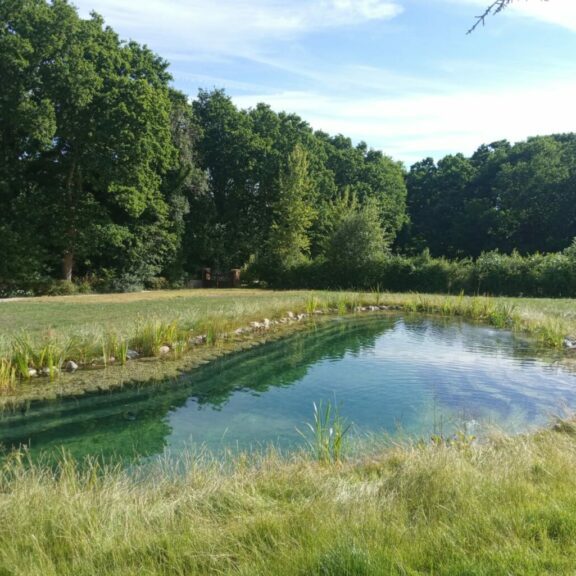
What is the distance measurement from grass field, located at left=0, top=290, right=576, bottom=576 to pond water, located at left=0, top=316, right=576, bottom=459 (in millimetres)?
1781

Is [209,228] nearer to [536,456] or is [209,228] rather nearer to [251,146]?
[251,146]

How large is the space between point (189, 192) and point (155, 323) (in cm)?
2545

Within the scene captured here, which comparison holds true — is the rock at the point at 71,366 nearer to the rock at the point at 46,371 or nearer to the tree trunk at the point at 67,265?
the rock at the point at 46,371

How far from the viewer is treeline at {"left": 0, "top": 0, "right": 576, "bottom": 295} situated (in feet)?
79.8

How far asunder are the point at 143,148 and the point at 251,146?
38.4 ft

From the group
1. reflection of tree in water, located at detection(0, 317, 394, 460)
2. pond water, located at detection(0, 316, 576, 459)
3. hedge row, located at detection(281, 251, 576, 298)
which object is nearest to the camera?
reflection of tree in water, located at detection(0, 317, 394, 460)

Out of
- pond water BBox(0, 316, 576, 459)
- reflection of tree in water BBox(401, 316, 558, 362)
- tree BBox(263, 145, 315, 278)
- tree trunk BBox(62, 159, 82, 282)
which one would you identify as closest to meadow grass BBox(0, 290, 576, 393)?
reflection of tree in water BBox(401, 316, 558, 362)

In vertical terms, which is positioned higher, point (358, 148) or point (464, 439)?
point (358, 148)

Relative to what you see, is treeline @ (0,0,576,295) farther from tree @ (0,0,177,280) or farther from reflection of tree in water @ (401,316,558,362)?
reflection of tree in water @ (401,316,558,362)

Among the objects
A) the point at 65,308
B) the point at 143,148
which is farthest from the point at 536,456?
the point at 143,148

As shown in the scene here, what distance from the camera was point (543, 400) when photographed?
8.34 m

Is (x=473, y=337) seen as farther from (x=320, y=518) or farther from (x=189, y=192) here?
(x=189, y=192)

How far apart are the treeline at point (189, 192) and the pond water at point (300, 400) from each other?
1542 cm

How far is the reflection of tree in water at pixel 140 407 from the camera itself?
6613mm
